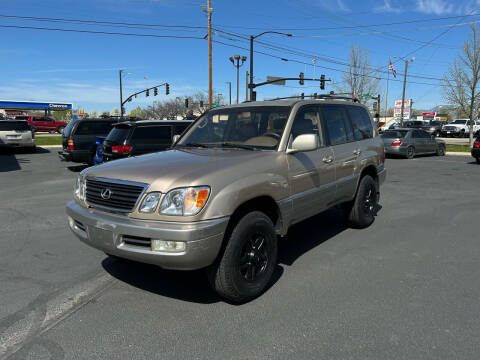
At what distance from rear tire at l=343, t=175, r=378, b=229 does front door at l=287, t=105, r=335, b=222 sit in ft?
3.29

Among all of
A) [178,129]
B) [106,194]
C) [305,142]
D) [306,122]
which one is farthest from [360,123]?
[178,129]

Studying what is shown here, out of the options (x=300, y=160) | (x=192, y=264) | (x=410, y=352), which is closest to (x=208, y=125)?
(x=300, y=160)

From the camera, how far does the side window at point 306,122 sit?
4.24 meters

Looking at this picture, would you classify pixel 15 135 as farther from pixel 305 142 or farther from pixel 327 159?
pixel 305 142

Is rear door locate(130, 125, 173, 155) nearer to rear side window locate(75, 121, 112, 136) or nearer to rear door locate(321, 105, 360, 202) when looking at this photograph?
rear side window locate(75, 121, 112, 136)

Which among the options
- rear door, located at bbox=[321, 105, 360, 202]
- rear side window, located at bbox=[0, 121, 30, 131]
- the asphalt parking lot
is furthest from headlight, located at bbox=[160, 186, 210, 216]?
rear side window, located at bbox=[0, 121, 30, 131]

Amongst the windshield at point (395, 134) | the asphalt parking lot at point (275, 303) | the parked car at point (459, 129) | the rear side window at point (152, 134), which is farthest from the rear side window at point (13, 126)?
the parked car at point (459, 129)

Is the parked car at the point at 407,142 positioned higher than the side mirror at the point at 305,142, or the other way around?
the side mirror at the point at 305,142

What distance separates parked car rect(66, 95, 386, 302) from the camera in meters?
3.00

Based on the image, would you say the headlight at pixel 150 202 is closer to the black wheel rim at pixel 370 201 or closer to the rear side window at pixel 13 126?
the black wheel rim at pixel 370 201

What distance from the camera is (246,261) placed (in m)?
3.44

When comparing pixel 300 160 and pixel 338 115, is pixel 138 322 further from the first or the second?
pixel 338 115

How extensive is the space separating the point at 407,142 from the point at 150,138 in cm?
1314

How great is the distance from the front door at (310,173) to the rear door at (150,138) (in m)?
5.68
